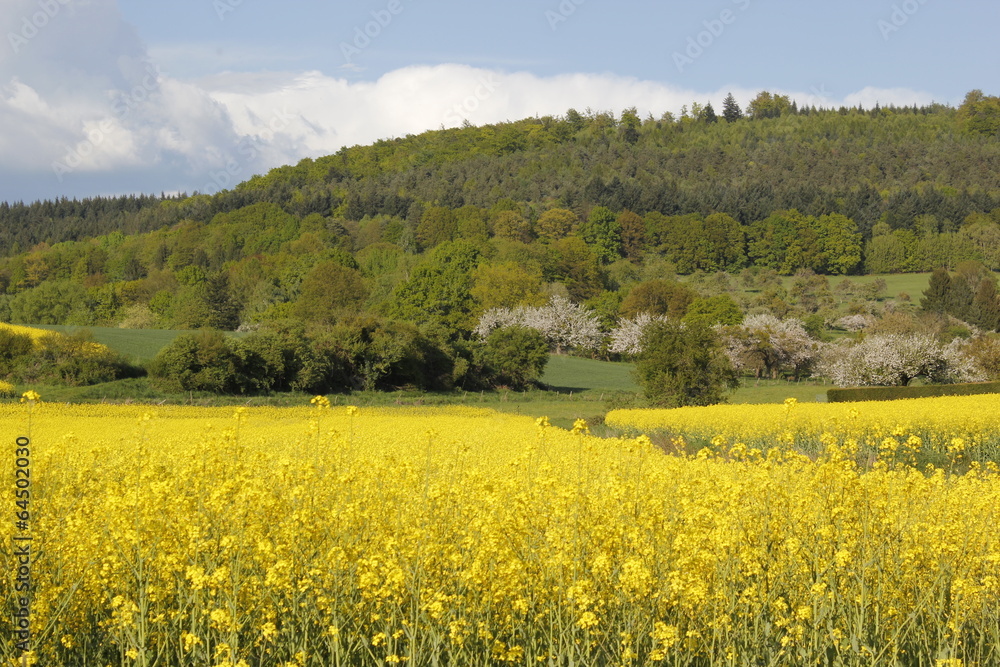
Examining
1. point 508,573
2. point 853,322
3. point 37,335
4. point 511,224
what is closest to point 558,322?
point 853,322

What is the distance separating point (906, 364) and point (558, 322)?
33.0 meters

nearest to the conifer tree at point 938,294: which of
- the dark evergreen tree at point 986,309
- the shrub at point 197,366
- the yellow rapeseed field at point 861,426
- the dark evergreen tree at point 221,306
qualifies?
the dark evergreen tree at point 986,309

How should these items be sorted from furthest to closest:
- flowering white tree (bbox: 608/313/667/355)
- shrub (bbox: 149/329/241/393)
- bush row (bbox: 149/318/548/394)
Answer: flowering white tree (bbox: 608/313/667/355) → bush row (bbox: 149/318/548/394) → shrub (bbox: 149/329/241/393)

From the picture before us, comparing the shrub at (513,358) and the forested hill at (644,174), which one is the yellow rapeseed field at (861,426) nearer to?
the shrub at (513,358)

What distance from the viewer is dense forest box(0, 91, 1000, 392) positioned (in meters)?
83.7

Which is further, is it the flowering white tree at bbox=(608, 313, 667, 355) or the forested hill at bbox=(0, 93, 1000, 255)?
the forested hill at bbox=(0, 93, 1000, 255)

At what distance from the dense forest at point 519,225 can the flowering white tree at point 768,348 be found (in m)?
13.6

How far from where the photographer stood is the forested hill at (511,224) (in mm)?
86250

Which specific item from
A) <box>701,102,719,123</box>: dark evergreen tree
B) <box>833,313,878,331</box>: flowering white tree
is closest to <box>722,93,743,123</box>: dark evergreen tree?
<box>701,102,719,123</box>: dark evergreen tree

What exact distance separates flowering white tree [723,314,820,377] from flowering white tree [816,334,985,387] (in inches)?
419

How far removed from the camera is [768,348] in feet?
195

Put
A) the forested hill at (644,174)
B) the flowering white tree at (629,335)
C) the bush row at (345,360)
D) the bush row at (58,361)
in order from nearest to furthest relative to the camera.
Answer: the bush row at (58,361), the bush row at (345,360), the flowering white tree at (629,335), the forested hill at (644,174)

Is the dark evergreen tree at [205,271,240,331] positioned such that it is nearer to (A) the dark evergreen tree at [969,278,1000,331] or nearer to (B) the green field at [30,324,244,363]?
(B) the green field at [30,324,244,363]

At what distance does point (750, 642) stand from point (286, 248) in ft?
355
